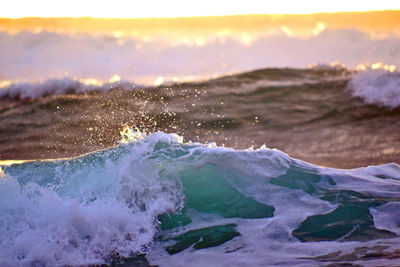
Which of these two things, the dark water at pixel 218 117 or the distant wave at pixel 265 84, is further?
the distant wave at pixel 265 84

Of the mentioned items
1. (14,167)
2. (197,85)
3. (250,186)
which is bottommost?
(250,186)

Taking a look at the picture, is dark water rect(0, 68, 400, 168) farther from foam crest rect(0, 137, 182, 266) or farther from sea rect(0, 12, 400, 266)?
foam crest rect(0, 137, 182, 266)

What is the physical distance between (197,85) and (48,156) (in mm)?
4173

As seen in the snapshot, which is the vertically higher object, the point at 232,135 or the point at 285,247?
the point at 232,135

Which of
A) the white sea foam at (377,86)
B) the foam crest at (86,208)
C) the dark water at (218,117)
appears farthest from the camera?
the white sea foam at (377,86)

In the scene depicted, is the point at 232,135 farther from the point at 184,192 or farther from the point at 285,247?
the point at 285,247

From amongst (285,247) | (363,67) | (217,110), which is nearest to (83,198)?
(285,247)

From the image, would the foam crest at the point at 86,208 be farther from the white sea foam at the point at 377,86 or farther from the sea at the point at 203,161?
the white sea foam at the point at 377,86

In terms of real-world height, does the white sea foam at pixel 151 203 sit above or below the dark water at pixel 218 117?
below

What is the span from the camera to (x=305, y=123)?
777 cm

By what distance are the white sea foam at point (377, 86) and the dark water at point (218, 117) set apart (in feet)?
0.52

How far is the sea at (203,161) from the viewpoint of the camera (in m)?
3.02

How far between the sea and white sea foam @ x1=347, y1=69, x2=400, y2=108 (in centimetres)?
3

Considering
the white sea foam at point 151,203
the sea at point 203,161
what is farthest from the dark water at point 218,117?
the white sea foam at point 151,203
